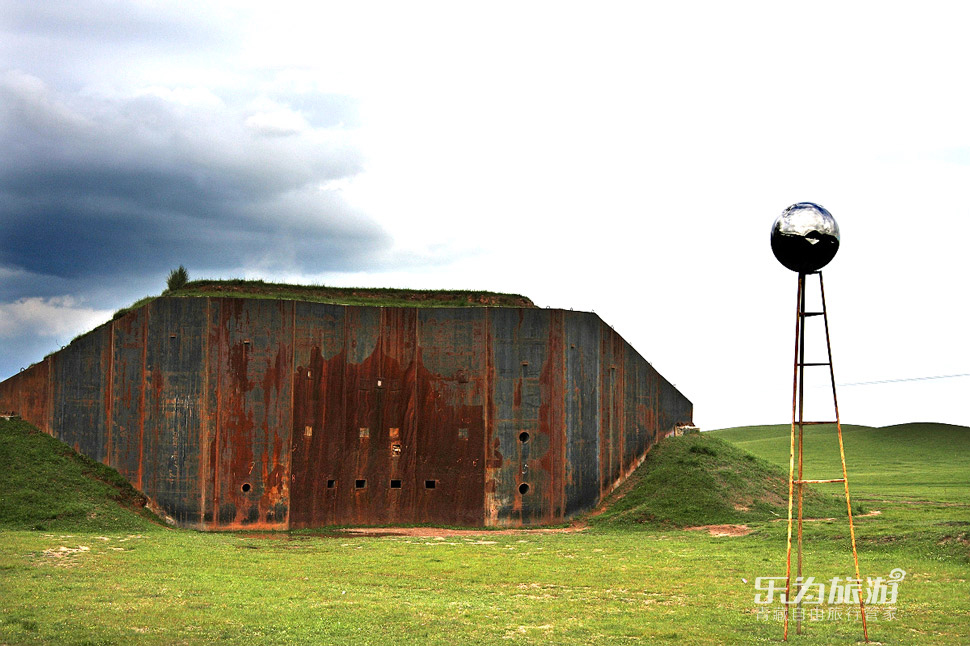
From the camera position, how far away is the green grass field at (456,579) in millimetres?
13938

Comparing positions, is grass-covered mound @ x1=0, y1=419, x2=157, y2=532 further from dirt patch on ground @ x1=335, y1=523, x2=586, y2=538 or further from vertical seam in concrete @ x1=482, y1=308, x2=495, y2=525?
vertical seam in concrete @ x1=482, y1=308, x2=495, y2=525

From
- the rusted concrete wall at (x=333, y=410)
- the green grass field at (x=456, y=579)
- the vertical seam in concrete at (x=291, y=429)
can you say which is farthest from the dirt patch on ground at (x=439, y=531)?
the vertical seam in concrete at (x=291, y=429)

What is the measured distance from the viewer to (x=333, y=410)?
105 ft

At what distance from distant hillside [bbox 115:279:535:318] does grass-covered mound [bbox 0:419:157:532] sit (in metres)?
7.16

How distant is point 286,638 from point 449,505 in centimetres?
1905

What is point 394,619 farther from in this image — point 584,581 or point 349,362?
point 349,362

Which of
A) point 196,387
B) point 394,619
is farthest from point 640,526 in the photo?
point 394,619

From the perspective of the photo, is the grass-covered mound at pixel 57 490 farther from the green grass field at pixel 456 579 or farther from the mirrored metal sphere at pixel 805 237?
the mirrored metal sphere at pixel 805 237

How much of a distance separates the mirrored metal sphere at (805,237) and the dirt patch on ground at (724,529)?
15815mm

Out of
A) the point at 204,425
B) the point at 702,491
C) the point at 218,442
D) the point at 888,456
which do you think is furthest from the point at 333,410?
the point at 888,456

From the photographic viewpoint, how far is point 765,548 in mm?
23875

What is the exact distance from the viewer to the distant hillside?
35.7 meters

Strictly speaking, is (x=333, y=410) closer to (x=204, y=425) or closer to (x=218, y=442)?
(x=218, y=442)

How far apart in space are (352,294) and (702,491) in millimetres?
15511
